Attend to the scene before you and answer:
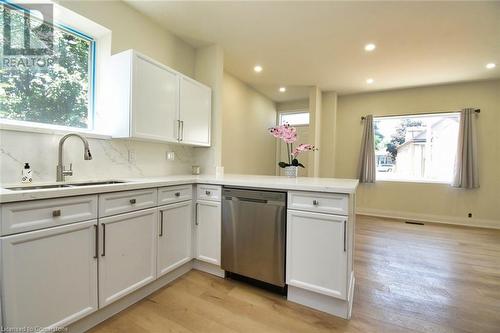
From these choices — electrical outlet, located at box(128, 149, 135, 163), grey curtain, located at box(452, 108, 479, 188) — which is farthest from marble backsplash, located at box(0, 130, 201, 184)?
grey curtain, located at box(452, 108, 479, 188)

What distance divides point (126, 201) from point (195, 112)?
1.39 m

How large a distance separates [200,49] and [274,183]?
2.32 meters

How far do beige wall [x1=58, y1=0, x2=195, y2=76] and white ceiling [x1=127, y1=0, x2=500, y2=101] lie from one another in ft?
0.32

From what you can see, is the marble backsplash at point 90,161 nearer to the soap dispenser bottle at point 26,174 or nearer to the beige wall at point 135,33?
the soap dispenser bottle at point 26,174

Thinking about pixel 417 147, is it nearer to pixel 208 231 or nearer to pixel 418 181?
pixel 418 181

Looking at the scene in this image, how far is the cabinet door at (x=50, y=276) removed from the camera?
1142 millimetres

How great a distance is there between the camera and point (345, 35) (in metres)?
2.81

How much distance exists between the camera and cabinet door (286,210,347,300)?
1.64m

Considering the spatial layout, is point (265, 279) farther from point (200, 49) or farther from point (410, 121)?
point (410, 121)

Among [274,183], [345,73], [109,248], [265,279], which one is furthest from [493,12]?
[109,248]

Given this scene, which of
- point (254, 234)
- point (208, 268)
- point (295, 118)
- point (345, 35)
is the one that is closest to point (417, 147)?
point (295, 118)

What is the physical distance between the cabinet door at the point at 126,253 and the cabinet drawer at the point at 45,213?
0.47 feet

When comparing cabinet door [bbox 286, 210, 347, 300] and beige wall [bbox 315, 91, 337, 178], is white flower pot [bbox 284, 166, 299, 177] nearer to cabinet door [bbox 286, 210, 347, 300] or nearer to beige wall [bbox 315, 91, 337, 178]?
cabinet door [bbox 286, 210, 347, 300]

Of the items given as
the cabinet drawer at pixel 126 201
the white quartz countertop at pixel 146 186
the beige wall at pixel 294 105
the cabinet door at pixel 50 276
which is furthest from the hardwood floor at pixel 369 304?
the beige wall at pixel 294 105
